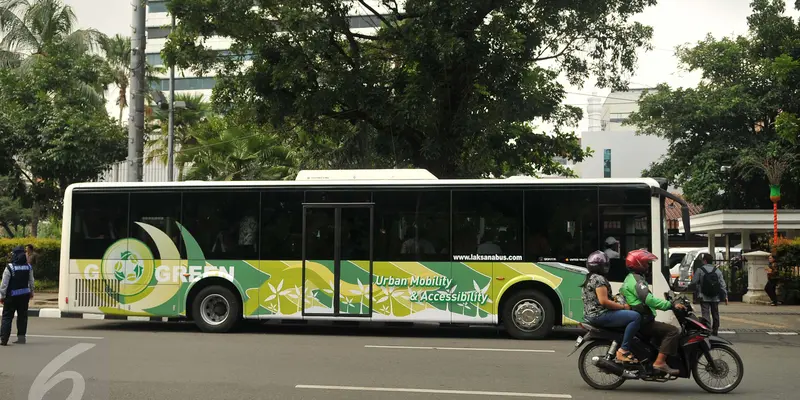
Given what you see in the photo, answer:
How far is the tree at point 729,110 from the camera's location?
3244cm

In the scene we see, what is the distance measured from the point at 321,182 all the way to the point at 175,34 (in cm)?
723

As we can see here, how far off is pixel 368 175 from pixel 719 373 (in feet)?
25.1

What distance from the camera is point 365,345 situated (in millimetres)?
13281

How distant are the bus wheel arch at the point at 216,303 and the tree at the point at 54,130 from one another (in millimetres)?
12386

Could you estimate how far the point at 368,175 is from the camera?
49.2 feet

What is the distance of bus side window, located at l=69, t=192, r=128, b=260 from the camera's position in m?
15.6

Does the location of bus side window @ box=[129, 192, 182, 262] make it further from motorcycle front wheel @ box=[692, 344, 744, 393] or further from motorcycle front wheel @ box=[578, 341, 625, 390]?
motorcycle front wheel @ box=[692, 344, 744, 393]

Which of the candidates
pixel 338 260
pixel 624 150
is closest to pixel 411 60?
pixel 338 260

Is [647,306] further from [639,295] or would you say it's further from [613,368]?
[613,368]

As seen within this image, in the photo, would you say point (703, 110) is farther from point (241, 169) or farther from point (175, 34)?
point (175, 34)

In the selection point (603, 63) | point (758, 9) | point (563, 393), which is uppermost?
point (758, 9)

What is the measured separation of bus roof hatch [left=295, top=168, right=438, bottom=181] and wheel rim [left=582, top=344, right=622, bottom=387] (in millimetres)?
6109

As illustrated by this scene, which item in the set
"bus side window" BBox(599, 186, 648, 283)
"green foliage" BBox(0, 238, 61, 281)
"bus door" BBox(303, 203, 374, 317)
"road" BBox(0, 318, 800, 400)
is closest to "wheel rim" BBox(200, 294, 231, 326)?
"road" BBox(0, 318, 800, 400)

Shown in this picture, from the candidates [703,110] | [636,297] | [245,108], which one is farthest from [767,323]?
[703,110]
